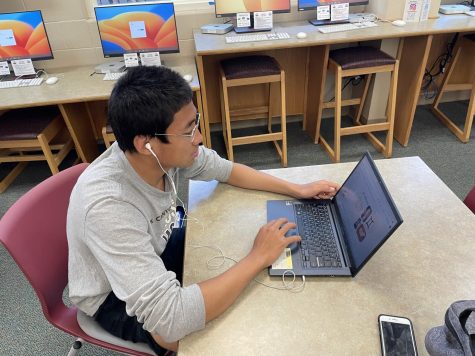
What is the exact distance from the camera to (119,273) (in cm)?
79

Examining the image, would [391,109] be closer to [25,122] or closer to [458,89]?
[458,89]

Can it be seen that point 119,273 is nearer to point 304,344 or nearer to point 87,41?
point 304,344

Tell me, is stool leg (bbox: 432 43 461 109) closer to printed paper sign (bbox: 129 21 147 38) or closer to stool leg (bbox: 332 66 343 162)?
stool leg (bbox: 332 66 343 162)

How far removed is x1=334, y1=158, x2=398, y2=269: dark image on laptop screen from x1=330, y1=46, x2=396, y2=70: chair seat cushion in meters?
1.69

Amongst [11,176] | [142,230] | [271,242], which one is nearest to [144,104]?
[142,230]

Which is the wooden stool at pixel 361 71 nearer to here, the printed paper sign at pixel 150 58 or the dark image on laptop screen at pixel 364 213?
the printed paper sign at pixel 150 58

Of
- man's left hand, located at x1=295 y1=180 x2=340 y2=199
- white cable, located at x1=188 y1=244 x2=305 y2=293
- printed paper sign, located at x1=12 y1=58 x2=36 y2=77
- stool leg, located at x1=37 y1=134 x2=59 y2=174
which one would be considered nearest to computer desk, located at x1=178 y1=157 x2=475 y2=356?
white cable, located at x1=188 y1=244 x2=305 y2=293

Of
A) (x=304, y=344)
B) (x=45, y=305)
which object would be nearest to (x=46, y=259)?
(x=45, y=305)

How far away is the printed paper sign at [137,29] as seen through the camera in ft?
8.13

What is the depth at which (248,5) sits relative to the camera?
8.47 ft

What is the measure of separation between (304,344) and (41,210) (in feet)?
2.67

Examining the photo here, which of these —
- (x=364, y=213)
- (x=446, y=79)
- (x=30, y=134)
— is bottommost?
(x=446, y=79)

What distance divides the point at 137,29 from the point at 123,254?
2143mm

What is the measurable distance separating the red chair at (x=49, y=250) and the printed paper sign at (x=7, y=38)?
195cm
